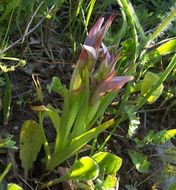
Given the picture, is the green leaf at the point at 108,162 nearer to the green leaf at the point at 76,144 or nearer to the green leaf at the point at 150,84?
the green leaf at the point at 76,144

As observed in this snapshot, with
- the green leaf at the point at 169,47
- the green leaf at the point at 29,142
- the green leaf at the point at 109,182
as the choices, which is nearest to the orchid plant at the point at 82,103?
the green leaf at the point at 29,142

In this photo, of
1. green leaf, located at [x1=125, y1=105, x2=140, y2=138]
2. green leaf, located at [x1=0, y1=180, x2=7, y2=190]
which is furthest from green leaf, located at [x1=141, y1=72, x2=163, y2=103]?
green leaf, located at [x1=0, y1=180, x2=7, y2=190]

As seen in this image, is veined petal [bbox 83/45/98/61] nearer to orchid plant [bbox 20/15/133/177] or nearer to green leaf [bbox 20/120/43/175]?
orchid plant [bbox 20/15/133/177]

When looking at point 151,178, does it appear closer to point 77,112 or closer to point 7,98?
point 77,112

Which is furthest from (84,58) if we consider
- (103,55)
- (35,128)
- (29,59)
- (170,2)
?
(170,2)

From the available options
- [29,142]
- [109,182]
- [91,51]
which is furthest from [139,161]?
[91,51]

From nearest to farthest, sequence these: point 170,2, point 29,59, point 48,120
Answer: point 48,120 → point 29,59 → point 170,2

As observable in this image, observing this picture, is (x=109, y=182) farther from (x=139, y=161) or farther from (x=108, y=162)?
(x=139, y=161)
